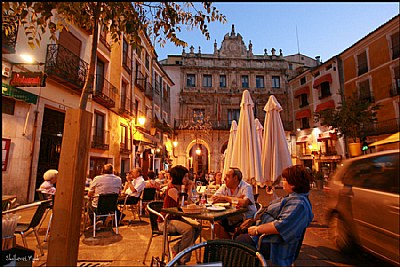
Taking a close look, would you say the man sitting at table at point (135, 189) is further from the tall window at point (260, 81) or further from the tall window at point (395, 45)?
the tall window at point (260, 81)

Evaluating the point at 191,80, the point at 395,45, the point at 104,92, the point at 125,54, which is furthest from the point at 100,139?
the point at 395,45

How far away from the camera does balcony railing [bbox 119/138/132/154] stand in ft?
45.5

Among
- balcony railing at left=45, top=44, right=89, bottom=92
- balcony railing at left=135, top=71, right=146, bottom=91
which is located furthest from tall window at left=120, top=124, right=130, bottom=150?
balcony railing at left=45, top=44, right=89, bottom=92

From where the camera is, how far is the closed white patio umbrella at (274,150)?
5586 mm

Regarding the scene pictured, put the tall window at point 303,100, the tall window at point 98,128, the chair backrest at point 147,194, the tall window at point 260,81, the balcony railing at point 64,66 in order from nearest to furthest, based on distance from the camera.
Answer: the chair backrest at point 147,194 → the balcony railing at point 64,66 → the tall window at point 98,128 → the tall window at point 303,100 → the tall window at point 260,81

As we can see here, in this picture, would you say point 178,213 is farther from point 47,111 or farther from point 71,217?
point 47,111

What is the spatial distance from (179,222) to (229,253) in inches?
61.8

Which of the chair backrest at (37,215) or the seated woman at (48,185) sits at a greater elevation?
the seated woman at (48,185)

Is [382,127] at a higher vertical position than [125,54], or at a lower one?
lower

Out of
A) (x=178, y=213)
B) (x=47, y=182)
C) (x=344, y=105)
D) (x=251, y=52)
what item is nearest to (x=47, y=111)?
(x=47, y=182)

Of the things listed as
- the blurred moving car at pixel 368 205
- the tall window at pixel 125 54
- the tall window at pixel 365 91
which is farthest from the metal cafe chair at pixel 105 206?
the tall window at pixel 365 91

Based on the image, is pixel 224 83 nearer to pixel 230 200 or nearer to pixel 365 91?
pixel 365 91

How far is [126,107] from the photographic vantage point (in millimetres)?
14953

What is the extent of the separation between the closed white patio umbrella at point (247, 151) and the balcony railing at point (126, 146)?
970 cm
